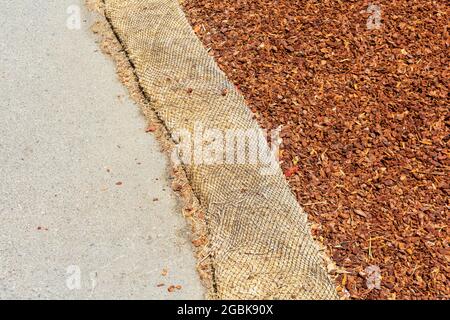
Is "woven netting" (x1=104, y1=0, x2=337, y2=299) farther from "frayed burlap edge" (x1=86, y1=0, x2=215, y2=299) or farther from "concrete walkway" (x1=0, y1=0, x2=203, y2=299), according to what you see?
"concrete walkway" (x1=0, y1=0, x2=203, y2=299)

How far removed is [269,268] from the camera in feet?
14.8

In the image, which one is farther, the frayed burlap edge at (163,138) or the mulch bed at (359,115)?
the frayed burlap edge at (163,138)

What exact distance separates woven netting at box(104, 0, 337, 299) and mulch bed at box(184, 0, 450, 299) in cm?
20

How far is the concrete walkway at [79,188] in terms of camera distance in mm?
4699

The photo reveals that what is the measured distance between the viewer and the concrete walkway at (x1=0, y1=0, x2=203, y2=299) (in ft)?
15.4

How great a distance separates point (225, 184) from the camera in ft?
17.1

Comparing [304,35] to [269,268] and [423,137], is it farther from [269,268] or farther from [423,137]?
[269,268]

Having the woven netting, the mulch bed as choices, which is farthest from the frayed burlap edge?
the mulch bed

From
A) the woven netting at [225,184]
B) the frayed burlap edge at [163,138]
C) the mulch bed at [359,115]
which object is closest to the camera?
the woven netting at [225,184]

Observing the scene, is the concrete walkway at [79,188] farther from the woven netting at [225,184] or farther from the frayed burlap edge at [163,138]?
the woven netting at [225,184]

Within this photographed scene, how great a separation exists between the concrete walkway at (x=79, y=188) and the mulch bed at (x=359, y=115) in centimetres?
128

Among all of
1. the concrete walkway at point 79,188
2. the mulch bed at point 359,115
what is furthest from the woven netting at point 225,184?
the concrete walkway at point 79,188
